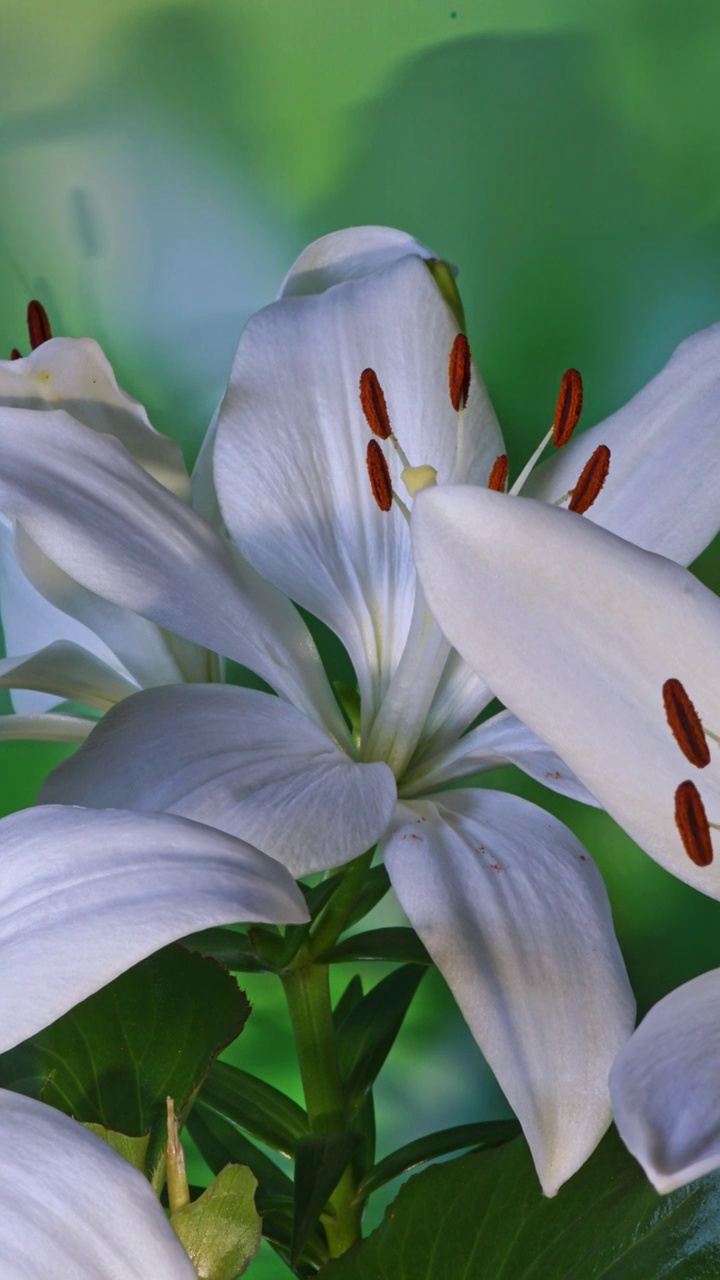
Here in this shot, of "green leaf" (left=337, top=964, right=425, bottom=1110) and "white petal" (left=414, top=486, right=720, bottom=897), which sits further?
"green leaf" (left=337, top=964, right=425, bottom=1110)

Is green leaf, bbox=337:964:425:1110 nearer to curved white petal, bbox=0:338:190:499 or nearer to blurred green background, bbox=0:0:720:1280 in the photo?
blurred green background, bbox=0:0:720:1280

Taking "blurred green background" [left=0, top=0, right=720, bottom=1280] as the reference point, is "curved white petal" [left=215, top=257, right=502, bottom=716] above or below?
below

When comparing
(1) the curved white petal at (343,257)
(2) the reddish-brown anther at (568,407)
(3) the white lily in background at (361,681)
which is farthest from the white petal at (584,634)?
(1) the curved white petal at (343,257)

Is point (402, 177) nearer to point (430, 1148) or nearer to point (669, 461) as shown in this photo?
point (669, 461)

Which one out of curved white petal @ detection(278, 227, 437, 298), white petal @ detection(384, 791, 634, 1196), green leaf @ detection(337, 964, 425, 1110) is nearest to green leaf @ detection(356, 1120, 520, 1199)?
green leaf @ detection(337, 964, 425, 1110)

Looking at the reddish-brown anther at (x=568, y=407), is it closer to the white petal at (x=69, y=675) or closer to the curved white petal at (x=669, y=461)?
the curved white petal at (x=669, y=461)

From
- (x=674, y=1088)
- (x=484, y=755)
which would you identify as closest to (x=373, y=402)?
(x=484, y=755)
